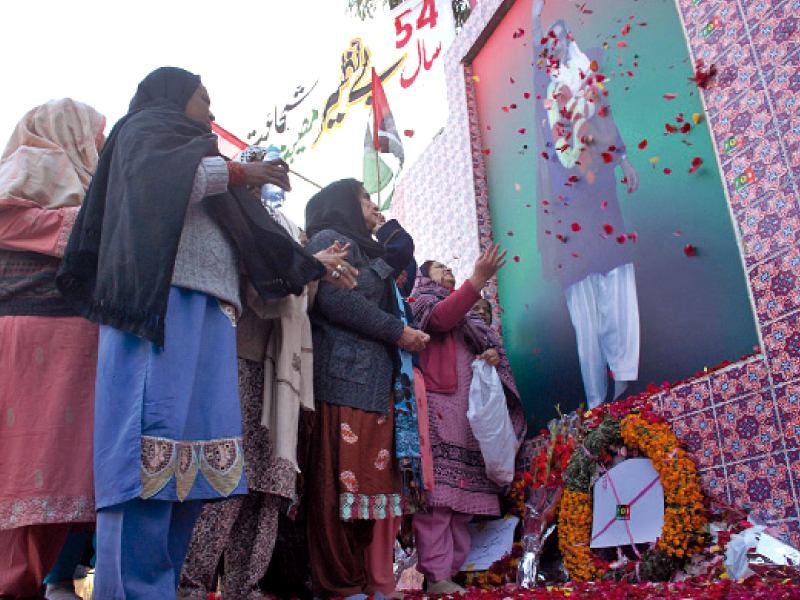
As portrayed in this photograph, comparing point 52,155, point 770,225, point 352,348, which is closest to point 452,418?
point 352,348

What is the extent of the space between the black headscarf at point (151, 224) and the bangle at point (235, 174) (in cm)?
6

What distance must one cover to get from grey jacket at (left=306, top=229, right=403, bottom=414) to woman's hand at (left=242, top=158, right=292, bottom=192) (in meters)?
0.59

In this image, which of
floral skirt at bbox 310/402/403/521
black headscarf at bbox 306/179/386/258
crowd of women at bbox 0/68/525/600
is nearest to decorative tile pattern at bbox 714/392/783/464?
crowd of women at bbox 0/68/525/600

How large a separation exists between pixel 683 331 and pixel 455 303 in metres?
0.94

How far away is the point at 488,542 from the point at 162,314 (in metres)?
2.20

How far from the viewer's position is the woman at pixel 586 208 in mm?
3133

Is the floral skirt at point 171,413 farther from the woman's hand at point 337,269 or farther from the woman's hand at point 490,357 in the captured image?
the woman's hand at point 490,357

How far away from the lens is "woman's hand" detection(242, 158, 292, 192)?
175 cm

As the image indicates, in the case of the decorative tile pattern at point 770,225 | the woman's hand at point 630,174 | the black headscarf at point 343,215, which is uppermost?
the woman's hand at point 630,174

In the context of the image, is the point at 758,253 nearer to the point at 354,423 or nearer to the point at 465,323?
the point at 465,323

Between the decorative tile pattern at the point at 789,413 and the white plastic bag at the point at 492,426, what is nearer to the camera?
the decorative tile pattern at the point at 789,413

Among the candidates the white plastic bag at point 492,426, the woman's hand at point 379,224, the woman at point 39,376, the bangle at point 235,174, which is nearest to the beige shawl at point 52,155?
the woman at point 39,376

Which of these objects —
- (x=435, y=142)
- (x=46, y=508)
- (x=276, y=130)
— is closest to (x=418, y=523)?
(x=46, y=508)

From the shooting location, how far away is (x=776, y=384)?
7.58ft
